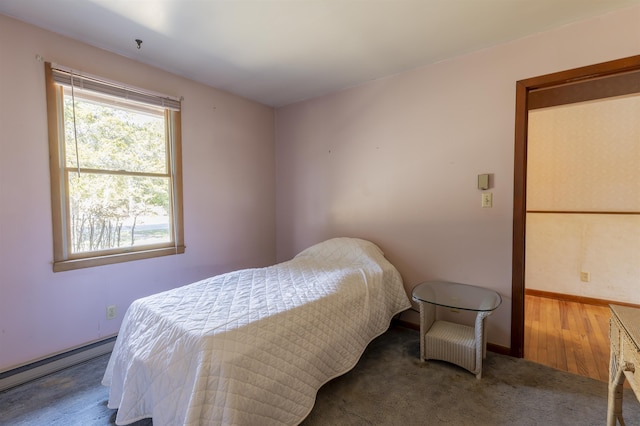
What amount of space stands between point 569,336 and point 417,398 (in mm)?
1794

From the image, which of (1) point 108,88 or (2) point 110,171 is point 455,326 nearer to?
(2) point 110,171

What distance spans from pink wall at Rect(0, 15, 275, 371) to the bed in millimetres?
745

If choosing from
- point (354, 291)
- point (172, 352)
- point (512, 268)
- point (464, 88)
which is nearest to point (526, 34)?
point (464, 88)

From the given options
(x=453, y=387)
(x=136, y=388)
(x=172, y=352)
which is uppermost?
(x=172, y=352)

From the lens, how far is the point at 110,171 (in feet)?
7.55

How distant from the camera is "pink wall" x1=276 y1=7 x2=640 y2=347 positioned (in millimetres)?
2090

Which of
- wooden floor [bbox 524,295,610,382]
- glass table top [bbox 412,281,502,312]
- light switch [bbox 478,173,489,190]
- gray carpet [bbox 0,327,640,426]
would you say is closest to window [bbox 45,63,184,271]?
gray carpet [bbox 0,327,640,426]

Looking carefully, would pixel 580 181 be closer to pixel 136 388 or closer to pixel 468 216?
pixel 468 216

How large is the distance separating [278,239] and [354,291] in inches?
74.2

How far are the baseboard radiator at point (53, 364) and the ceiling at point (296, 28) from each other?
2.32 meters

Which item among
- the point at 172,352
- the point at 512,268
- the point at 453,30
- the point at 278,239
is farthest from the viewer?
the point at 278,239

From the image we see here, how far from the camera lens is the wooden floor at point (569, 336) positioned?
2088 millimetres

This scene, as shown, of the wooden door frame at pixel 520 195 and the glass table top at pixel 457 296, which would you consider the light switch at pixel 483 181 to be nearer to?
the wooden door frame at pixel 520 195

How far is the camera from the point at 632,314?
1.14 meters
